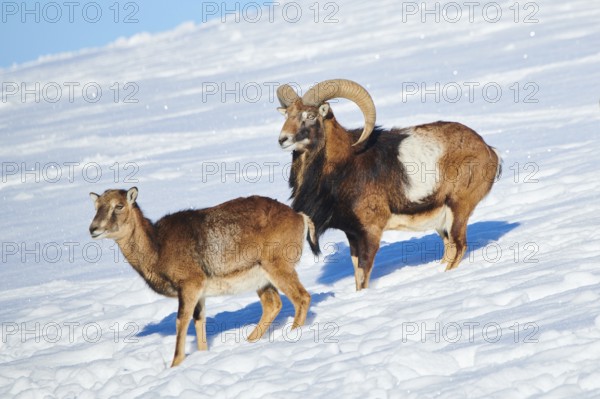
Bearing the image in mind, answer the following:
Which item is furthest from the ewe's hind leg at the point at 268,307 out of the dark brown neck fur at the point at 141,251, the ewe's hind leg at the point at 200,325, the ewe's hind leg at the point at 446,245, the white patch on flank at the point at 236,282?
the ewe's hind leg at the point at 446,245

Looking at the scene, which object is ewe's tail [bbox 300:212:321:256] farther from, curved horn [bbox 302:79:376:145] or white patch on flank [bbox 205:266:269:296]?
curved horn [bbox 302:79:376:145]

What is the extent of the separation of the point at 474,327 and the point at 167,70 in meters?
40.1

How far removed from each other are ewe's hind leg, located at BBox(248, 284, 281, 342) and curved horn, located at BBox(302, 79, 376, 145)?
236 cm

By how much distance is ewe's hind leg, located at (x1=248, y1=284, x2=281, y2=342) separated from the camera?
943cm

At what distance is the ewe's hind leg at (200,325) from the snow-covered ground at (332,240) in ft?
0.77

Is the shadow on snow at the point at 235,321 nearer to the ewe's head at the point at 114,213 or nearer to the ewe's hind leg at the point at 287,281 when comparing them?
the ewe's hind leg at the point at 287,281

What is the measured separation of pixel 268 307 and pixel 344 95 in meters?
3.05

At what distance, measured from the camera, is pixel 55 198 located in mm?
21641

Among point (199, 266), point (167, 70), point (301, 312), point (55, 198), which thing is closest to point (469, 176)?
point (301, 312)

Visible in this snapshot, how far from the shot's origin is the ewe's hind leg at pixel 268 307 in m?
9.43

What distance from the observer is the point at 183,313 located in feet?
29.1

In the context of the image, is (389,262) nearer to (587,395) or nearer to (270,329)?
(270,329)

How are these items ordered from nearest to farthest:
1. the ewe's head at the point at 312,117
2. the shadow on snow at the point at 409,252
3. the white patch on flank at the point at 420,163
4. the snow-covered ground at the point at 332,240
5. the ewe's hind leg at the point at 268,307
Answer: the snow-covered ground at the point at 332,240
the ewe's hind leg at the point at 268,307
the ewe's head at the point at 312,117
the white patch on flank at the point at 420,163
the shadow on snow at the point at 409,252

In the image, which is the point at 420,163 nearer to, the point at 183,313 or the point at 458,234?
the point at 458,234
